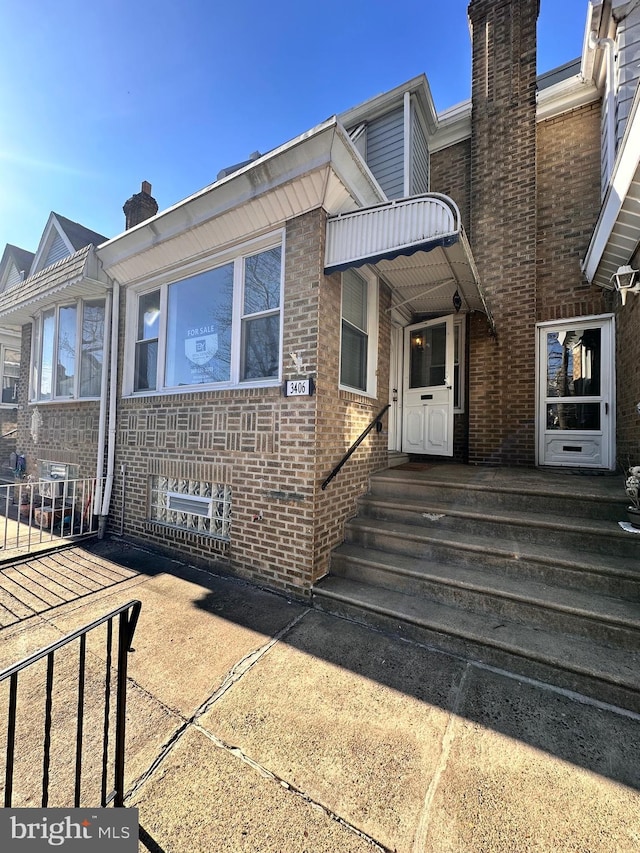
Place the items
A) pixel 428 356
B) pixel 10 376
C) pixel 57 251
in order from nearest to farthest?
pixel 428 356 → pixel 57 251 → pixel 10 376

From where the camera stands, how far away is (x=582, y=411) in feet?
18.0

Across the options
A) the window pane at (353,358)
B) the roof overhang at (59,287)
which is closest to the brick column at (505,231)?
the window pane at (353,358)

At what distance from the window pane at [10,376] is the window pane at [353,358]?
11.8m

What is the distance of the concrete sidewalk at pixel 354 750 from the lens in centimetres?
154

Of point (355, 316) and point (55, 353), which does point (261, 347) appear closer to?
point (355, 316)

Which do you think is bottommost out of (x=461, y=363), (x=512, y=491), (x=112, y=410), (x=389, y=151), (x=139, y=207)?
(x=512, y=491)

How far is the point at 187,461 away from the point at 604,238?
5.59 meters

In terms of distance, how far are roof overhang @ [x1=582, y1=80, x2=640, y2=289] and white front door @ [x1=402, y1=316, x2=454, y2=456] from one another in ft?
6.62

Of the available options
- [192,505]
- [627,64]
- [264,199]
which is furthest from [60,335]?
[627,64]

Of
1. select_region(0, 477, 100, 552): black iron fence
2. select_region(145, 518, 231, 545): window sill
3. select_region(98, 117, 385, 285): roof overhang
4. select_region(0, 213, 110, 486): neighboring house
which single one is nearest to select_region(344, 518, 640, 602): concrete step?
select_region(145, 518, 231, 545): window sill

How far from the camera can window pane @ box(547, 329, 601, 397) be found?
5.45m

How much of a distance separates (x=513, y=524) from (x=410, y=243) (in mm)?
2887

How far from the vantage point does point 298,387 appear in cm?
368

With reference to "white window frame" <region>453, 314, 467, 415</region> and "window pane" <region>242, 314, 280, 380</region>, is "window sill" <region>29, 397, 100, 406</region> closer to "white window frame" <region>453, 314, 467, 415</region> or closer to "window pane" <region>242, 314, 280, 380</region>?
"window pane" <region>242, 314, 280, 380</region>
